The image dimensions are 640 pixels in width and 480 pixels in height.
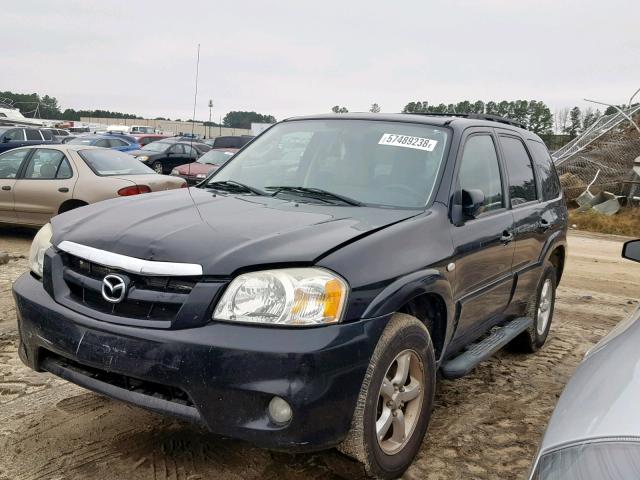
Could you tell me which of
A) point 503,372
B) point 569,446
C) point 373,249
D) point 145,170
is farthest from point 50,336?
point 145,170

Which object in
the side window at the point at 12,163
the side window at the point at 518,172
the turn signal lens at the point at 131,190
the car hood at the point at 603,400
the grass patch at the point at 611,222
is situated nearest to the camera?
the car hood at the point at 603,400

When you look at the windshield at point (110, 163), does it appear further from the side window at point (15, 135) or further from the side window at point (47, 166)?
the side window at point (15, 135)

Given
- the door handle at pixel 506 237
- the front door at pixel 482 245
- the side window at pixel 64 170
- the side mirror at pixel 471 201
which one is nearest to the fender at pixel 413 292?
the front door at pixel 482 245

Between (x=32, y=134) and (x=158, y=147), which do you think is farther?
(x=158, y=147)

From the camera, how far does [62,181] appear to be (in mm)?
8578

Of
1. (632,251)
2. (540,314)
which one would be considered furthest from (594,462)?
(540,314)

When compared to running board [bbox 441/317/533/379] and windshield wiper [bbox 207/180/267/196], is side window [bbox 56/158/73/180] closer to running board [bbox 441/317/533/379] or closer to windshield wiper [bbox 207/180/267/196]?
windshield wiper [bbox 207/180/267/196]

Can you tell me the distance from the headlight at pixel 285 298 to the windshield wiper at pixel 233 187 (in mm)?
1284

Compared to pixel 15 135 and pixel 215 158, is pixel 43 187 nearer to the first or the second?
pixel 215 158

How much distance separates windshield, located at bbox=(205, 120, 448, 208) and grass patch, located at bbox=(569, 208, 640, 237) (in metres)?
12.6

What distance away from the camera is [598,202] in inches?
658

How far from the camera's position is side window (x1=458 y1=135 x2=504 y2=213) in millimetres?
3756

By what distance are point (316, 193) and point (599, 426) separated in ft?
7.44

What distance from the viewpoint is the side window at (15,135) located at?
1955cm
